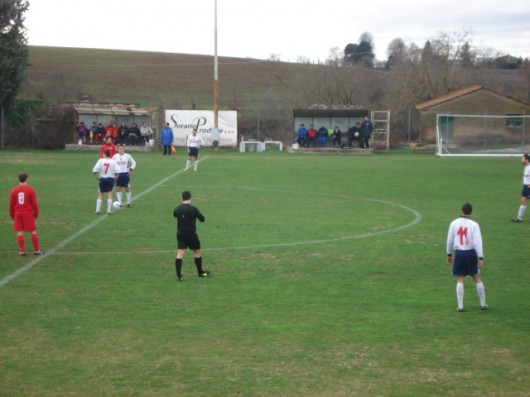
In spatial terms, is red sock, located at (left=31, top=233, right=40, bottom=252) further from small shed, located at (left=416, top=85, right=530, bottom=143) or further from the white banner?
small shed, located at (left=416, top=85, right=530, bottom=143)

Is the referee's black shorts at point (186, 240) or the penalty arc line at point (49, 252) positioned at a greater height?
the referee's black shorts at point (186, 240)

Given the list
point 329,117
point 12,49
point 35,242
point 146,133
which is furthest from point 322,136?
point 35,242

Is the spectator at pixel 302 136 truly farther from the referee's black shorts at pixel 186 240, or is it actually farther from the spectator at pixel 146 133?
the referee's black shorts at pixel 186 240

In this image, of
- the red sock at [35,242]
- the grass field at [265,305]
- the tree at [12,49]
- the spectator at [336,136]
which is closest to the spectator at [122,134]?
the tree at [12,49]

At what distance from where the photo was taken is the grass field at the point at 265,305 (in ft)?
29.8

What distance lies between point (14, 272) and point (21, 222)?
169 centimetres

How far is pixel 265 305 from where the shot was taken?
12328 mm

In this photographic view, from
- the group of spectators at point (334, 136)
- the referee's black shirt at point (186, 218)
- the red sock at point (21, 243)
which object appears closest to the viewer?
the referee's black shirt at point (186, 218)

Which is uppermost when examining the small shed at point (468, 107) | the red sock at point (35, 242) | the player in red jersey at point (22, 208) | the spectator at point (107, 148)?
the small shed at point (468, 107)

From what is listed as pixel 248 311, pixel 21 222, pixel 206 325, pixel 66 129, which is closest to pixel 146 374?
pixel 206 325

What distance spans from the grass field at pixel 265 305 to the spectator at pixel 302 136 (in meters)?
26.2

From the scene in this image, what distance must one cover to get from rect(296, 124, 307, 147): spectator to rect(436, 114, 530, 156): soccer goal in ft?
29.7

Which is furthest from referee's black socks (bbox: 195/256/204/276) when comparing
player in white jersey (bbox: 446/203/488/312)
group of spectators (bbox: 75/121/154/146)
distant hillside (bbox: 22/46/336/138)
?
distant hillside (bbox: 22/46/336/138)

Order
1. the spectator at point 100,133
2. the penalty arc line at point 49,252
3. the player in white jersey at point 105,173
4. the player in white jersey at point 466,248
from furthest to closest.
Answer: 1. the spectator at point 100,133
2. the player in white jersey at point 105,173
3. the penalty arc line at point 49,252
4. the player in white jersey at point 466,248
